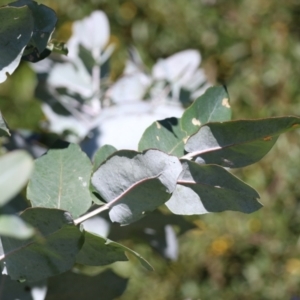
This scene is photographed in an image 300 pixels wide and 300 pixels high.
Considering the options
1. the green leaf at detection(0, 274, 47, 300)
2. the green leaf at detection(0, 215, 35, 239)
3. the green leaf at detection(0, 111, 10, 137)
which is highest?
the green leaf at detection(0, 215, 35, 239)

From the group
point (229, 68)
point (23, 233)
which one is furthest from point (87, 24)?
point (229, 68)

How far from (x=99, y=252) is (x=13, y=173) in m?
0.22

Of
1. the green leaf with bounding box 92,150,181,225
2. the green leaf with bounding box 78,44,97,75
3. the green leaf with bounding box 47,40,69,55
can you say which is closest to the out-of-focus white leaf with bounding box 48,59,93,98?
the green leaf with bounding box 78,44,97,75

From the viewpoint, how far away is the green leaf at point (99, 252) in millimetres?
474

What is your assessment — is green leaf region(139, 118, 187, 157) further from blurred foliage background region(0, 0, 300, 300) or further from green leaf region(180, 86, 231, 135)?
blurred foliage background region(0, 0, 300, 300)

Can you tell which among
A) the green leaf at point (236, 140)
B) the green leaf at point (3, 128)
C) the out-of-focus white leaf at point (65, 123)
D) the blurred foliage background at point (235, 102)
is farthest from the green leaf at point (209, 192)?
the blurred foliage background at point (235, 102)

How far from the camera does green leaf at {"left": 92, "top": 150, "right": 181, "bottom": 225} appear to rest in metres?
0.45

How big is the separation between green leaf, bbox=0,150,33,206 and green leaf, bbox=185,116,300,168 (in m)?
0.22

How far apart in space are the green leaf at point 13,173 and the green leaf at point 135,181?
0.61 ft

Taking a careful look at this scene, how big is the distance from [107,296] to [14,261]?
170mm

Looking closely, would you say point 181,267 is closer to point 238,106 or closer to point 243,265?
point 243,265

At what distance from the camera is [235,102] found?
244cm

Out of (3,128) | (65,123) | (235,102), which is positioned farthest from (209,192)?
(235,102)

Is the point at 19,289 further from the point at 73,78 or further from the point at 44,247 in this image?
the point at 73,78
